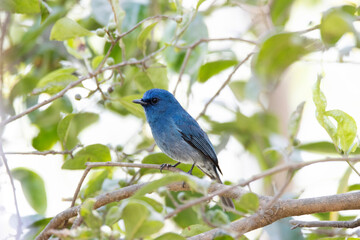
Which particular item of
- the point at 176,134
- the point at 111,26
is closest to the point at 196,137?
the point at 176,134

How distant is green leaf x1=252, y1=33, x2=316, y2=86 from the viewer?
1.58 meters

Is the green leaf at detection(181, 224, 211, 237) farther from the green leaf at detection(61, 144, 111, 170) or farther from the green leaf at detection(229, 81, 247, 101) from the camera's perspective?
the green leaf at detection(229, 81, 247, 101)

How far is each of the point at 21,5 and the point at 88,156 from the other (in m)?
1.06

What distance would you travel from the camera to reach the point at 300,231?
280 cm

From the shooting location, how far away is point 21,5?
2795 millimetres

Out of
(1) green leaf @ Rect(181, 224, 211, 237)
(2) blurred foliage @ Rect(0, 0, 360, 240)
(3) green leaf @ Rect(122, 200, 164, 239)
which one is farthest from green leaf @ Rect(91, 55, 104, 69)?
(3) green leaf @ Rect(122, 200, 164, 239)

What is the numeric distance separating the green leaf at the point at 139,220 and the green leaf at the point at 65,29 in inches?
67.3

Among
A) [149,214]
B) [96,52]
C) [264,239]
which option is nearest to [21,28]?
[96,52]

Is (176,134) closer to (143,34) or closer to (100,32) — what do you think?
(143,34)

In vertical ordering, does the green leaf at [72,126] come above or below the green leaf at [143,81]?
below

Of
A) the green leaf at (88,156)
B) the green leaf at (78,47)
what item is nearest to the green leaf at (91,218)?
the green leaf at (88,156)

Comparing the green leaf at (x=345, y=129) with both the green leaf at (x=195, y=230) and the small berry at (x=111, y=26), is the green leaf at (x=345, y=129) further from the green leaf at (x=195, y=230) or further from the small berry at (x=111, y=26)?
the small berry at (x=111, y=26)

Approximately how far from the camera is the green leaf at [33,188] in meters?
3.53

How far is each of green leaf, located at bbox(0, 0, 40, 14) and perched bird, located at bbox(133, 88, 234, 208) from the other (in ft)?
4.92
